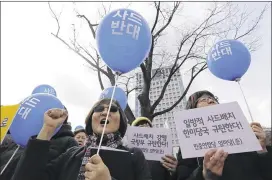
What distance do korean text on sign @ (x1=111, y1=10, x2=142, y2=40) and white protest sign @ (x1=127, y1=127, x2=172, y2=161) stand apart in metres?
0.98

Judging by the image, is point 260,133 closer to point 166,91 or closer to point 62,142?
point 62,142

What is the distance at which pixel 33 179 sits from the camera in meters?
1.52

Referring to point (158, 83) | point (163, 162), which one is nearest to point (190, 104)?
point (163, 162)

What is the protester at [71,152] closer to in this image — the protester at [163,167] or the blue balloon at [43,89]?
the protester at [163,167]

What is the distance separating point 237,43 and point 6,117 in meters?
2.73

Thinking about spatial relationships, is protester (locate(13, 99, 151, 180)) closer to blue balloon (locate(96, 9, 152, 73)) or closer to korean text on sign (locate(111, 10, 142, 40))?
blue balloon (locate(96, 9, 152, 73))

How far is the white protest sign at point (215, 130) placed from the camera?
1548 mm

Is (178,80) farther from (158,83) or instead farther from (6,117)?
(6,117)

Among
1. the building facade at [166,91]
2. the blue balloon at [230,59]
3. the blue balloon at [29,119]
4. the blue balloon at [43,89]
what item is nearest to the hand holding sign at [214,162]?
the blue balloon at [29,119]

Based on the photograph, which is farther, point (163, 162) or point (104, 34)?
point (163, 162)

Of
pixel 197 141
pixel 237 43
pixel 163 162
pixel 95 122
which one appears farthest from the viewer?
pixel 237 43

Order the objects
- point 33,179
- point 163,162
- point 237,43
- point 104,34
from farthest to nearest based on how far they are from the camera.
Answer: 1. point 237,43
2. point 163,162
3. point 104,34
4. point 33,179

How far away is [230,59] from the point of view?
9.59 ft

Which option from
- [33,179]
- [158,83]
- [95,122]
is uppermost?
[158,83]
